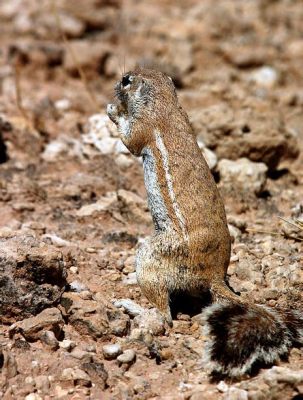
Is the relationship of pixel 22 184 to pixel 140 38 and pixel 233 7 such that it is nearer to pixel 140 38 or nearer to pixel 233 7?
pixel 140 38

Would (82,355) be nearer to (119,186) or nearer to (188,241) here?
(188,241)

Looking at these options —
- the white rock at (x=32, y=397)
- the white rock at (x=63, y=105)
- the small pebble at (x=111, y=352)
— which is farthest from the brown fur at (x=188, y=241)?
the white rock at (x=63, y=105)

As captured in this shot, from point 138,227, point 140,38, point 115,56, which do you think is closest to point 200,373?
point 138,227

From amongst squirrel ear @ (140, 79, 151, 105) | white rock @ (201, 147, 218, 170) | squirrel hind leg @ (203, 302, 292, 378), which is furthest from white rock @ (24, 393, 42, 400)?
white rock @ (201, 147, 218, 170)

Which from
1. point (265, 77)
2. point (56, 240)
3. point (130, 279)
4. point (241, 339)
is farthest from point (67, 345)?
point (265, 77)

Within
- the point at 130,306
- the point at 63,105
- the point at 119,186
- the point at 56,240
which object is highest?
the point at 63,105

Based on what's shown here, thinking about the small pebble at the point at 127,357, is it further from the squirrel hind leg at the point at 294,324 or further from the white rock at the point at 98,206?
the white rock at the point at 98,206
